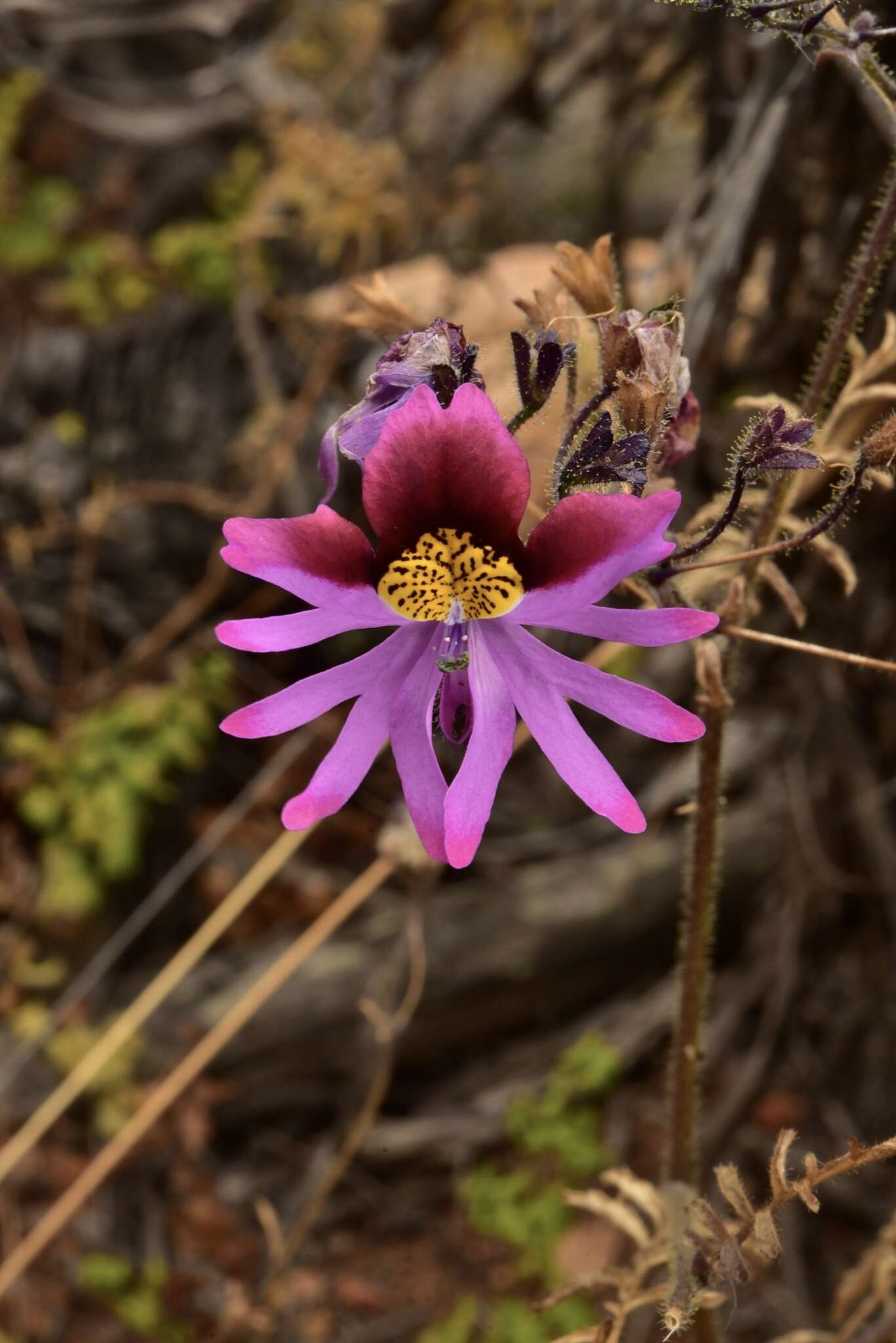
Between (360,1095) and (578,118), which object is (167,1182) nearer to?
(360,1095)

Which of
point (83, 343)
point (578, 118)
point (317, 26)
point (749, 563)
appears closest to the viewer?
point (749, 563)

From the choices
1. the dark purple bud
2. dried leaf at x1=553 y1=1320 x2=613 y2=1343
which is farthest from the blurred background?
the dark purple bud

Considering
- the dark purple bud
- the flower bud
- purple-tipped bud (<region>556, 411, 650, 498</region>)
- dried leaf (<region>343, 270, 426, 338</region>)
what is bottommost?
the flower bud

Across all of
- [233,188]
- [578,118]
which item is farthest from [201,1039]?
[578,118]

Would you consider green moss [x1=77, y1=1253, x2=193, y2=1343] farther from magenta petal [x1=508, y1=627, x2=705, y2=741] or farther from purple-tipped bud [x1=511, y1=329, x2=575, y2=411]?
purple-tipped bud [x1=511, y1=329, x2=575, y2=411]

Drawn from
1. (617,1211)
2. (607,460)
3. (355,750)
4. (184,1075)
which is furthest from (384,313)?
(184,1075)

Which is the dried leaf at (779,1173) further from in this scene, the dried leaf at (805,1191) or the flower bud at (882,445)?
the flower bud at (882,445)
